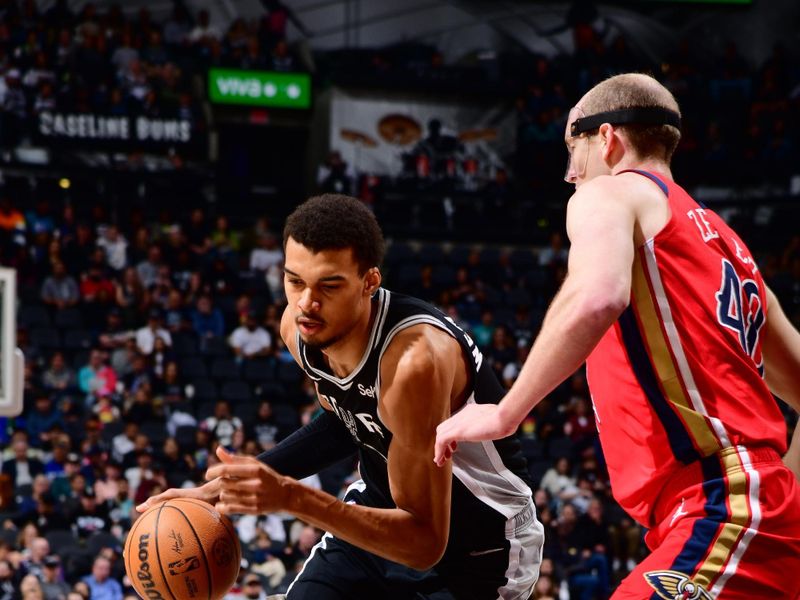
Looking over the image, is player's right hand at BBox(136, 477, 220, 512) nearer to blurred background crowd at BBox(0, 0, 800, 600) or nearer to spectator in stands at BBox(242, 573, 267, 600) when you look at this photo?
blurred background crowd at BBox(0, 0, 800, 600)

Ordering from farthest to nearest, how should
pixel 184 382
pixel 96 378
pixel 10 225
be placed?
1. pixel 10 225
2. pixel 184 382
3. pixel 96 378

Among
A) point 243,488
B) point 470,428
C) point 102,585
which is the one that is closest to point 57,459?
point 102,585

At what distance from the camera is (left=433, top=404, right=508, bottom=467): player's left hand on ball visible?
2.43 meters

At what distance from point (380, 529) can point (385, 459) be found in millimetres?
474

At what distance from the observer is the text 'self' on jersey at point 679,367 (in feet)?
8.05

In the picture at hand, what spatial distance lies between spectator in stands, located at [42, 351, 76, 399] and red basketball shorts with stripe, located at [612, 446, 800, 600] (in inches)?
418

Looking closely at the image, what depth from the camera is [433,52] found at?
67.1 ft

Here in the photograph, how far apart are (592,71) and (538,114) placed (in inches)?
62.5

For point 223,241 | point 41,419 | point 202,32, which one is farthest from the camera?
point 202,32

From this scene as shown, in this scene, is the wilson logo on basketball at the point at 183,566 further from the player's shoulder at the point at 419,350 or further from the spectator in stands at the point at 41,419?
the spectator in stands at the point at 41,419

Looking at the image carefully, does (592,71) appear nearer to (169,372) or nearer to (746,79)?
(746,79)

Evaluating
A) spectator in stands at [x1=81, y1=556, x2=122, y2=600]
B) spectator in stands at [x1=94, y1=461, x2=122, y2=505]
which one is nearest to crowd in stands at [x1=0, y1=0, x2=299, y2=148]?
spectator in stands at [x1=94, y1=461, x2=122, y2=505]

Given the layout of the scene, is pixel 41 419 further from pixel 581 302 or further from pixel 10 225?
pixel 581 302

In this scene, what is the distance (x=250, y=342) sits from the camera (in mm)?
13383
